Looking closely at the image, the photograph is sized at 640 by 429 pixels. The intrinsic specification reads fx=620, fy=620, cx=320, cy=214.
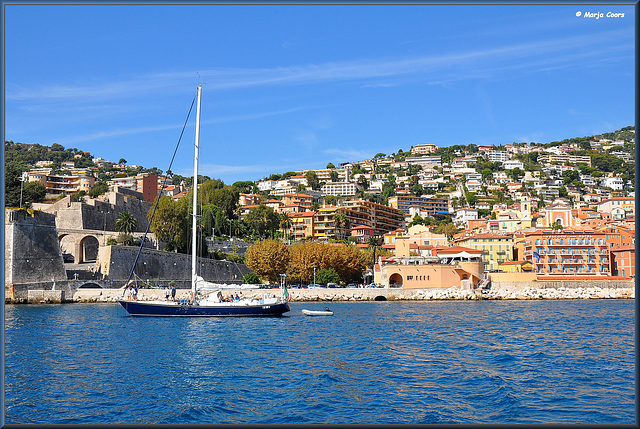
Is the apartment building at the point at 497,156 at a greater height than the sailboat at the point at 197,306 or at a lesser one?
greater

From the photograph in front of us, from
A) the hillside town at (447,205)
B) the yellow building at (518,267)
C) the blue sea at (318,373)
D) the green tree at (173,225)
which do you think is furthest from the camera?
the yellow building at (518,267)

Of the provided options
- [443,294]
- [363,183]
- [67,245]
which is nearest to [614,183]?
[363,183]

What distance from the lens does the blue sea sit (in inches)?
423

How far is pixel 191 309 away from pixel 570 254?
4103cm

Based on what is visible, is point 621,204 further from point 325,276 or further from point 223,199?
point 223,199

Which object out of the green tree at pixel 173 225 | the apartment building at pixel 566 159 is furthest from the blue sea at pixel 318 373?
the apartment building at pixel 566 159

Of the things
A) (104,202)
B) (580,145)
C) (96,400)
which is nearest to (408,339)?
(96,400)

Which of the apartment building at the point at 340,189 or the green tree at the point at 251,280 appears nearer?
the green tree at the point at 251,280

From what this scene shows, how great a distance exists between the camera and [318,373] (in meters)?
14.5

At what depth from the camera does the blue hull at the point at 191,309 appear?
28.3 m

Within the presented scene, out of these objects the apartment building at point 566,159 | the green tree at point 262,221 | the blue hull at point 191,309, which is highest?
the apartment building at point 566,159

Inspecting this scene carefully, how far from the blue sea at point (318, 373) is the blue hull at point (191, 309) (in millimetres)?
2212

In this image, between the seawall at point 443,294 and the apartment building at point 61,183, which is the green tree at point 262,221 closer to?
the seawall at point 443,294

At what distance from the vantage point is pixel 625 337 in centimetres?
2139
